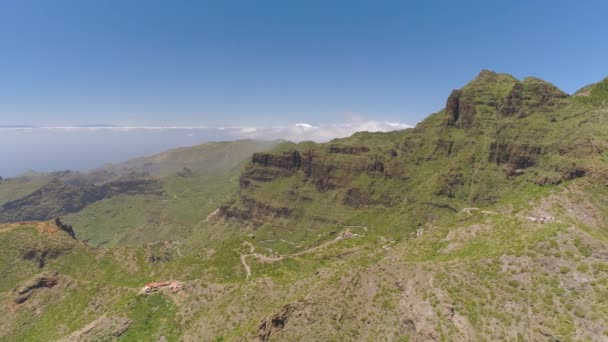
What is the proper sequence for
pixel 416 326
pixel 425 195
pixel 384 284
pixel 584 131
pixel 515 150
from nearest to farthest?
pixel 416 326 < pixel 384 284 < pixel 584 131 < pixel 515 150 < pixel 425 195

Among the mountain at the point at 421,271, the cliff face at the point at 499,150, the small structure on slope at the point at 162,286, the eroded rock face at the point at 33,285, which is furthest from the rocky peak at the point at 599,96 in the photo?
the eroded rock face at the point at 33,285

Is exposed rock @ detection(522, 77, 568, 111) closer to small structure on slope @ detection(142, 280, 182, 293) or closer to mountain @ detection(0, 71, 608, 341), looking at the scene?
mountain @ detection(0, 71, 608, 341)

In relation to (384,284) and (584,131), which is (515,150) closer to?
(584,131)

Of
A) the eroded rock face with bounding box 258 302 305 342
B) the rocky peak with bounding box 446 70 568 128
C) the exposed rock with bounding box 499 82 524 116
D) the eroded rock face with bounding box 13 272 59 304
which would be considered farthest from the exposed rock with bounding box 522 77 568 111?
the eroded rock face with bounding box 13 272 59 304

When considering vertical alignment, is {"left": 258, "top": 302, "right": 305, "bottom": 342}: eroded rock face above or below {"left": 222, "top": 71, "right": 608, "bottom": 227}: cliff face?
below

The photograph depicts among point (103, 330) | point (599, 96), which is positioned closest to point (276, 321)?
point (103, 330)

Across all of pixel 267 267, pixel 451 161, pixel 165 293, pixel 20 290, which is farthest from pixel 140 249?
pixel 451 161

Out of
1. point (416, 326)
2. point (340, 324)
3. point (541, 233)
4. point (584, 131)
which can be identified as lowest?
point (340, 324)

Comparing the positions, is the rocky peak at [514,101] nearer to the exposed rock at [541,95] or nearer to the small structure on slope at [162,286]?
the exposed rock at [541,95]
